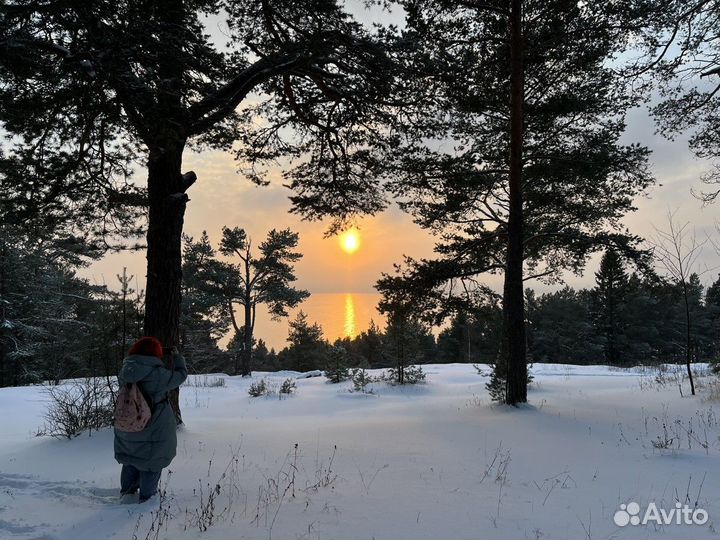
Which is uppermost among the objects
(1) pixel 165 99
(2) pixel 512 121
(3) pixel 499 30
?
(3) pixel 499 30

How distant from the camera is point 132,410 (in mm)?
3805

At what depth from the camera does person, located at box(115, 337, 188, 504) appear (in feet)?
12.7

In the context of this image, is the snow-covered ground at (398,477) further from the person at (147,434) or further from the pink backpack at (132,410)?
the pink backpack at (132,410)

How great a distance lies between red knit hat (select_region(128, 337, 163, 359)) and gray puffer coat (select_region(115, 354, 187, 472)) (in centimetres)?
5

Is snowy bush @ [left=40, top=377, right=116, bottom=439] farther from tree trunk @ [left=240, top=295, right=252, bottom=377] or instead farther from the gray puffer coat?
tree trunk @ [left=240, top=295, right=252, bottom=377]

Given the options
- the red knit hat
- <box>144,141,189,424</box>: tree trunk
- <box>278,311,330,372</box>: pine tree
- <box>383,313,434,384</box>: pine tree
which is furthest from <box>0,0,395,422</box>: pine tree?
<box>278,311,330,372</box>: pine tree

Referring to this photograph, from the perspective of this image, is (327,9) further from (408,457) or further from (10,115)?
(408,457)

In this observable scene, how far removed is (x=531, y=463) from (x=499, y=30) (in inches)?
332

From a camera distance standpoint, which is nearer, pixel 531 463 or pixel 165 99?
pixel 165 99

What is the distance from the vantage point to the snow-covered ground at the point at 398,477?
11.0 ft

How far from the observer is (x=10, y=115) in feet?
17.0

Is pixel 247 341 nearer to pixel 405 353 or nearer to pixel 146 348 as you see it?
pixel 405 353

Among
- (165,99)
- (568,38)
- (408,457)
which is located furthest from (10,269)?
(568,38)

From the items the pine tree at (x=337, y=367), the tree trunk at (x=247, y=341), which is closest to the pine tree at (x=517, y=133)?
the pine tree at (x=337, y=367)
